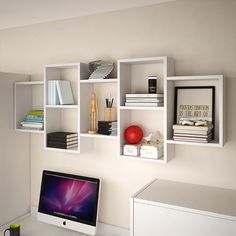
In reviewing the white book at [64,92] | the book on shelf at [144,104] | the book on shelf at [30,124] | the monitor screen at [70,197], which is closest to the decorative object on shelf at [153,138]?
the book on shelf at [144,104]

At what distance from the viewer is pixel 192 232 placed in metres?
1.70

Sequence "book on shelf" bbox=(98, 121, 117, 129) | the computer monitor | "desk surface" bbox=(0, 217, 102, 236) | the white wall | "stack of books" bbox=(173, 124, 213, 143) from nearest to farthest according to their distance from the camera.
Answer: "stack of books" bbox=(173, 124, 213, 143) < "book on shelf" bbox=(98, 121, 117, 129) < the computer monitor < "desk surface" bbox=(0, 217, 102, 236) < the white wall

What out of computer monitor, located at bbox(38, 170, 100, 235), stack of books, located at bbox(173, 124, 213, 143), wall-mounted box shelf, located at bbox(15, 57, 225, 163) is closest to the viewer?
stack of books, located at bbox(173, 124, 213, 143)

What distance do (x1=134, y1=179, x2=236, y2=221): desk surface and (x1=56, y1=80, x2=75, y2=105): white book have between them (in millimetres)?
1010

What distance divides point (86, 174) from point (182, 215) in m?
1.09

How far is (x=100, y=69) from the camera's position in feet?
7.56

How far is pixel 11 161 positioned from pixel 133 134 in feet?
4.16

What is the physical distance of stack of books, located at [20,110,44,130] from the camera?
103 inches

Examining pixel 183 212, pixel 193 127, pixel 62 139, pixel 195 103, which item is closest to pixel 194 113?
pixel 195 103

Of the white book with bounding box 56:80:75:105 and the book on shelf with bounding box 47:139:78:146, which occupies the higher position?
the white book with bounding box 56:80:75:105

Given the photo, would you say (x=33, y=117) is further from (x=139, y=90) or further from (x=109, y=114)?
(x=139, y=90)

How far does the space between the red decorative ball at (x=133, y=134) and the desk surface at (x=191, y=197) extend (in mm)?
352

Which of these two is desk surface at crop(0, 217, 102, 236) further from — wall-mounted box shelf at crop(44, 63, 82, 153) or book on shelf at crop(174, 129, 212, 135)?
book on shelf at crop(174, 129, 212, 135)

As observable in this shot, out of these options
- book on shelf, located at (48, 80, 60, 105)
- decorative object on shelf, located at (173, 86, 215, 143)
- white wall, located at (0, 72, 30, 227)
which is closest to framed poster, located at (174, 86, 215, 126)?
decorative object on shelf, located at (173, 86, 215, 143)
